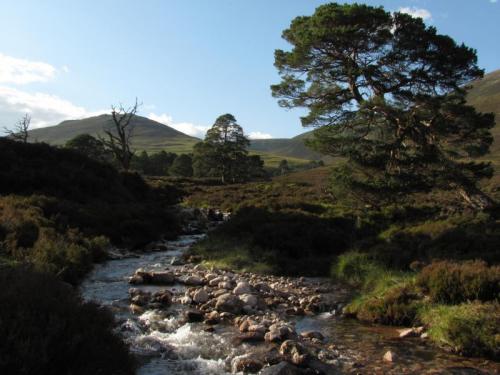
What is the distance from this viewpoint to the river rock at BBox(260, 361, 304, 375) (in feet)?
18.6

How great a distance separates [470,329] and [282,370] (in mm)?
3099

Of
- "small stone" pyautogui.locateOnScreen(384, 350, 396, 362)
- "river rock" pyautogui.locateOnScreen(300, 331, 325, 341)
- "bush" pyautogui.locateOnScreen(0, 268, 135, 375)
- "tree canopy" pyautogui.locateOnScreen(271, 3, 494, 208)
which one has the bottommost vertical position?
"river rock" pyautogui.locateOnScreen(300, 331, 325, 341)

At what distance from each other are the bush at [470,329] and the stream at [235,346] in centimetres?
20

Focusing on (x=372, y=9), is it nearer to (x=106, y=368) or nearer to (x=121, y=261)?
(x=121, y=261)

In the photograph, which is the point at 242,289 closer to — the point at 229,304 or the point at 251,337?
the point at 229,304

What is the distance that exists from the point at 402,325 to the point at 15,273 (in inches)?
253

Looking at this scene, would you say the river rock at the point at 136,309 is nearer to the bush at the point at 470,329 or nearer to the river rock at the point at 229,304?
the river rock at the point at 229,304

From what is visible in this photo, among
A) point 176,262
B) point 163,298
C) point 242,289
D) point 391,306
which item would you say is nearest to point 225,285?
point 242,289

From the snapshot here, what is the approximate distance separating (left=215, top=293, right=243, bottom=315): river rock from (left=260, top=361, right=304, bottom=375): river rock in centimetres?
292

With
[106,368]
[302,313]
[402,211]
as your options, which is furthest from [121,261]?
[402,211]

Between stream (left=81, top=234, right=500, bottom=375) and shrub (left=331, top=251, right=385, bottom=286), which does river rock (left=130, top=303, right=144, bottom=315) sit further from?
shrub (left=331, top=251, right=385, bottom=286)

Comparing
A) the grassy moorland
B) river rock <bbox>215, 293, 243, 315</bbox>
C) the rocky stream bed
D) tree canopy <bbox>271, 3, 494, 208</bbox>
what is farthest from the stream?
tree canopy <bbox>271, 3, 494, 208</bbox>

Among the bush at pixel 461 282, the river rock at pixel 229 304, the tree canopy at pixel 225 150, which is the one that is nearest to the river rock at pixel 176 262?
the river rock at pixel 229 304

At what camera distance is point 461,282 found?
27.2 feet
